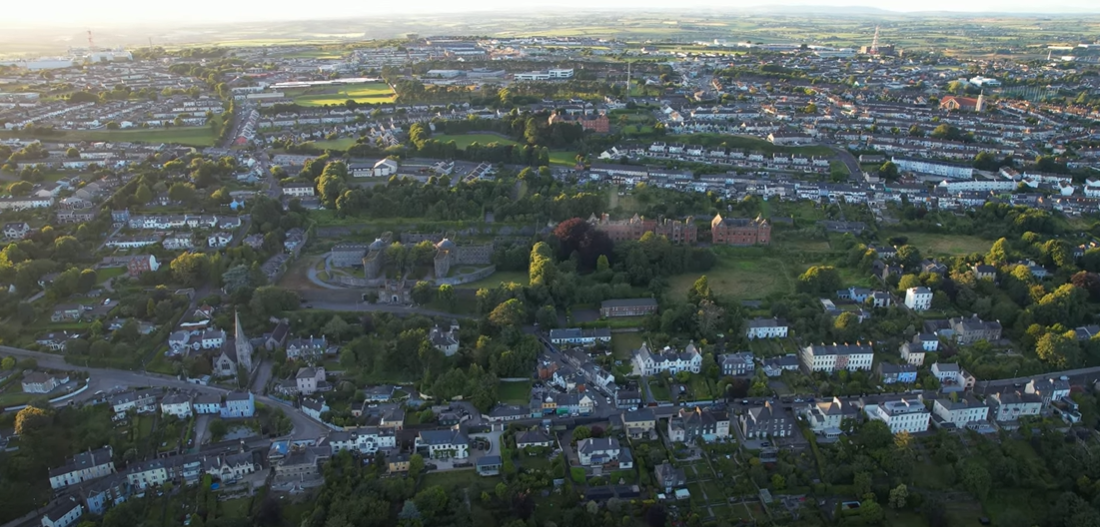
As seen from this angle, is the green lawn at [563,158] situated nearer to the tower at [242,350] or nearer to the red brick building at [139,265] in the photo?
the red brick building at [139,265]

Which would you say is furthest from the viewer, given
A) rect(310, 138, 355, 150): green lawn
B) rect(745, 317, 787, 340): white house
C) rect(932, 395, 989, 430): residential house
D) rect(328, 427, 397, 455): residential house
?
rect(310, 138, 355, 150): green lawn

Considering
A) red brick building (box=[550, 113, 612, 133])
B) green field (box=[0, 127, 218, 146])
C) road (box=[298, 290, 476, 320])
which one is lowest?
road (box=[298, 290, 476, 320])

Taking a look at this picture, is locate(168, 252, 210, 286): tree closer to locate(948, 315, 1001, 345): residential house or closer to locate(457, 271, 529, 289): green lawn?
locate(457, 271, 529, 289): green lawn

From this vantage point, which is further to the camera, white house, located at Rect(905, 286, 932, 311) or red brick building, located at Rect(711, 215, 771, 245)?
red brick building, located at Rect(711, 215, 771, 245)

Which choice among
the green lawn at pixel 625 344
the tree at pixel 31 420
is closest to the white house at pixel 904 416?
the green lawn at pixel 625 344

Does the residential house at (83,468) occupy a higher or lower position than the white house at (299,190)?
lower

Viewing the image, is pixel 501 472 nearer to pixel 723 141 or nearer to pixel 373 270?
pixel 373 270

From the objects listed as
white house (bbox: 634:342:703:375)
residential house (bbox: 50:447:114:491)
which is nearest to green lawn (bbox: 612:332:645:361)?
white house (bbox: 634:342:703:375)
